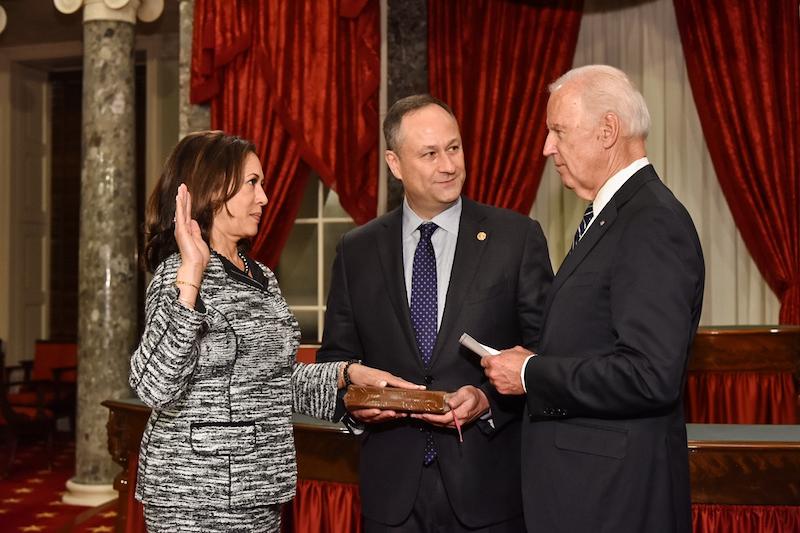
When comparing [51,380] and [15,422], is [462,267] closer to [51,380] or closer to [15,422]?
[15,422]

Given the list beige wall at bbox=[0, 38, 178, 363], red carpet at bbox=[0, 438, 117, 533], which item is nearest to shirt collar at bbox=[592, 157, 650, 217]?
red carpet at bbox=[0, 438, 117, 533]

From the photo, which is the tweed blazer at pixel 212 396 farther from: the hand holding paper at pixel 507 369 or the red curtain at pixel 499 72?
the red curtain at pixel 499 72

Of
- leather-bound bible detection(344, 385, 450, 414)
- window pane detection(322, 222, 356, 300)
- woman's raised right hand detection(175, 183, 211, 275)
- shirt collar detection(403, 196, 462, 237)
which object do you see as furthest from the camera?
window pane detection(322, 222, 356, 300)

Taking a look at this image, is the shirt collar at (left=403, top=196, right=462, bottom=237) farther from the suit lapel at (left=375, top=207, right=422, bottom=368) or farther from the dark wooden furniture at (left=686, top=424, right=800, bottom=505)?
the dark wooden furniture at (left=686, top=424, right=800, bottom=505)

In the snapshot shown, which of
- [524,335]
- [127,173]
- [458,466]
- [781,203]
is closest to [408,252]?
[524,335]

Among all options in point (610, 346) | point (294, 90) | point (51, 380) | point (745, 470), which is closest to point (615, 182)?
point (610, 346)

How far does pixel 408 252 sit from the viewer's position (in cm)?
279

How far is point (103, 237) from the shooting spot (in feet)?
22.2

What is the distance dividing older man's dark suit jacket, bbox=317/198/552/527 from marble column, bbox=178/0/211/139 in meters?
4.29

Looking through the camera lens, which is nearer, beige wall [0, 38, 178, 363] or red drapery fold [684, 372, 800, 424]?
red drapery fold [684, 372, 800, 424]

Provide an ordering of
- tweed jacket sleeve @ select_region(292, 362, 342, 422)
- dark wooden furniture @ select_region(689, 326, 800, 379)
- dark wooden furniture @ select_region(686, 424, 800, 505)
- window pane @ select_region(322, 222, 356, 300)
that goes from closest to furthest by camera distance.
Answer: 1. tweed jacket sleeve @ select_region(292, 362, 342, 422)
2. dark wooden furniture @ select_region(686, 424, 800, 505)
3. dark wooden furniture @ select_region(689, 326, 800, 379)
4. window pane @ select_region(322, 222, 356, 300)

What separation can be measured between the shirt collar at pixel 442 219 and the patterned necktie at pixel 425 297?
0.08ft

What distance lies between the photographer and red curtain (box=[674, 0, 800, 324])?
6039 mm

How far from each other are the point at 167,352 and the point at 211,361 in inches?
5.9
